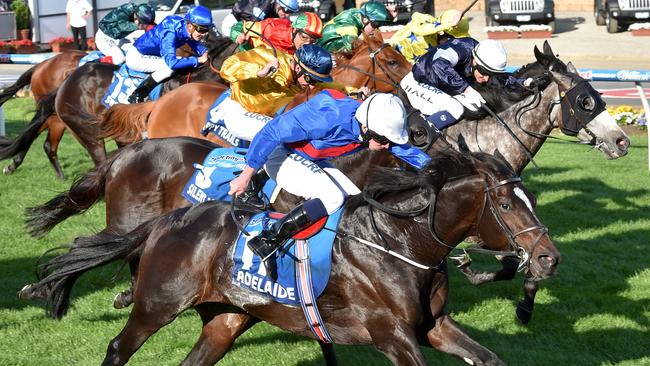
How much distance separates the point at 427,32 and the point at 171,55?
2520mm

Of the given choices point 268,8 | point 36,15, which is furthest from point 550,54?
point 36,15

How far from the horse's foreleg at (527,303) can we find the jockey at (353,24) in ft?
13.2

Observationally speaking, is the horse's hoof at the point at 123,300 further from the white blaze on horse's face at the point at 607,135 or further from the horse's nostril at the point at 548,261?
the white blaze on horse's face at the point at 607,135

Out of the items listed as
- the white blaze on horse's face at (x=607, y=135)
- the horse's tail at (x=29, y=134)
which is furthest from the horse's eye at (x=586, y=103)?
the horse's tail at (x=29, y=134)

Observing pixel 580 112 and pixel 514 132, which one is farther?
pixel 514 132

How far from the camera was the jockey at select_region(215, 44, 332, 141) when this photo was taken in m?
7.89

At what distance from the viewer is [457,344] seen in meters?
5.11

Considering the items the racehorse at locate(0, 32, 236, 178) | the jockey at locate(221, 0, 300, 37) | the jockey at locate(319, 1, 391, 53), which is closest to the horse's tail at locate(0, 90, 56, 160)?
the racehorse at locate(0, 32, 236, 178)

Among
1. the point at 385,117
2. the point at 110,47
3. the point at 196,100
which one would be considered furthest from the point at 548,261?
the point at 110,47

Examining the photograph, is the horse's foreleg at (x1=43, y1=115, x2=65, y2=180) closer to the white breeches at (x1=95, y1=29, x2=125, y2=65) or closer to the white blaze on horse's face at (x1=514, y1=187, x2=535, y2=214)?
the white breeches at (x1=95, y1=29, x2=125, y2=65)

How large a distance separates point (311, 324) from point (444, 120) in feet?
11.1

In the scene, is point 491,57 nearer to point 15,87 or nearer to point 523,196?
point 523,196

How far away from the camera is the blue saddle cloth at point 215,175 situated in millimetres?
6582

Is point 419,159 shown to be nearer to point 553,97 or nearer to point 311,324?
point 311,324
